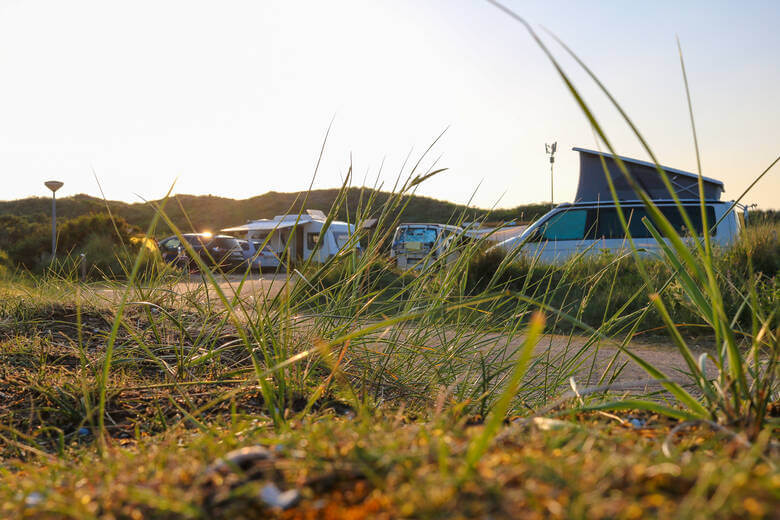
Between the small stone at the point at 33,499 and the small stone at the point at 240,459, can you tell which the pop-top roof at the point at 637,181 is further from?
the small stone at the point at 33,499

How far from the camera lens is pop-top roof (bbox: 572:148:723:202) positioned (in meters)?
11.3

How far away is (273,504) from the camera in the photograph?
0.63m

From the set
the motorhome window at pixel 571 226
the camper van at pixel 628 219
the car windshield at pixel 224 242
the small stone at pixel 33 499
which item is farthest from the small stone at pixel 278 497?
the car windshield at pixel 224 242

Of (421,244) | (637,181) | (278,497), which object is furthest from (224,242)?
(278,497)

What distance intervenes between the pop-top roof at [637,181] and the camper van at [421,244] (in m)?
3.33

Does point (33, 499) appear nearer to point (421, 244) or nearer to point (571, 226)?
point (421, 244)

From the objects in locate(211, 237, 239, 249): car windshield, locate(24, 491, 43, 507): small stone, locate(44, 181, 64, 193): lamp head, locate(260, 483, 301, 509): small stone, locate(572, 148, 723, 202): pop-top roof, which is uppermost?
locate(572, 148, 723, 202): pop-top roof

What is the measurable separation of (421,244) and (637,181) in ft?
27.1

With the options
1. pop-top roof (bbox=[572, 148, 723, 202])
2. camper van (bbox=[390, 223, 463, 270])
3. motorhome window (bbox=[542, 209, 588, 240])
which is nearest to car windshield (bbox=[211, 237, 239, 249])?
camper van (bbox=[390, 223, 463, 270])

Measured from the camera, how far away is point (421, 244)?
15.2 feet

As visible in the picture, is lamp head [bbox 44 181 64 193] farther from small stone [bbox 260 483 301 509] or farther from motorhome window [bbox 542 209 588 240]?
small stone [bbox 260 483 301 509]

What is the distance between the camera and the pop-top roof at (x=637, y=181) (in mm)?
11281

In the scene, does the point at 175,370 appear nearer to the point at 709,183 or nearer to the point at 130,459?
the point at 130,459

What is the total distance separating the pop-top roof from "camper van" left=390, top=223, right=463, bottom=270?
3328 millimetres
